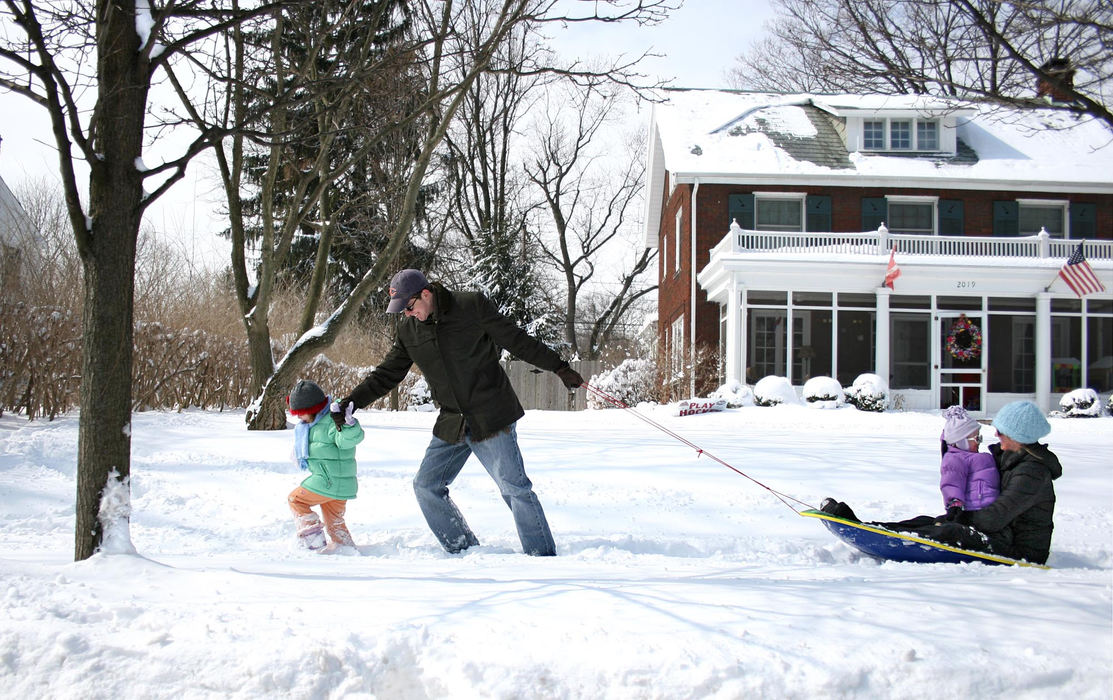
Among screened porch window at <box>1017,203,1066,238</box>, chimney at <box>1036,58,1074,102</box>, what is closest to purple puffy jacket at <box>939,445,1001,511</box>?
chimney at <box>1036,58,1074,102</box>

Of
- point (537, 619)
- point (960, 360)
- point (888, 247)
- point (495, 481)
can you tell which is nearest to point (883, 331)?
point (888, 247)

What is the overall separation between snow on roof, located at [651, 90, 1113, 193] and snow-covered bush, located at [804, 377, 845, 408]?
266 inches

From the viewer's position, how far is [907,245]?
20.3 metres

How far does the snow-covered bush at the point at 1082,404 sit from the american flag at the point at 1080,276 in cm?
233

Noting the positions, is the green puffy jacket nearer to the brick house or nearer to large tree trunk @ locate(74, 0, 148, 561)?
large tree trunk @ locate(74, 0, 148, 561)

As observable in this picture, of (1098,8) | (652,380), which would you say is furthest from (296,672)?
(652,380)

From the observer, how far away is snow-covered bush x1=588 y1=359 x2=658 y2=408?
20.4 metres

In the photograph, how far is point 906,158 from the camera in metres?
22.7

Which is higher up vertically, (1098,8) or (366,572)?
(1098,8)

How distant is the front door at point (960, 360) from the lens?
65.3 feet

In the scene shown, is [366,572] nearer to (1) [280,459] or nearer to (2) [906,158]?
(1) [280,459]

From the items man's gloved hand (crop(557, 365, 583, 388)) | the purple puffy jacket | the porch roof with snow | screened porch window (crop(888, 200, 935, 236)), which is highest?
the porch roof with snow

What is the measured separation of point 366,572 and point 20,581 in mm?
1451

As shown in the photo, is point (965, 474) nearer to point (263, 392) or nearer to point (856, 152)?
point (263, 392)
